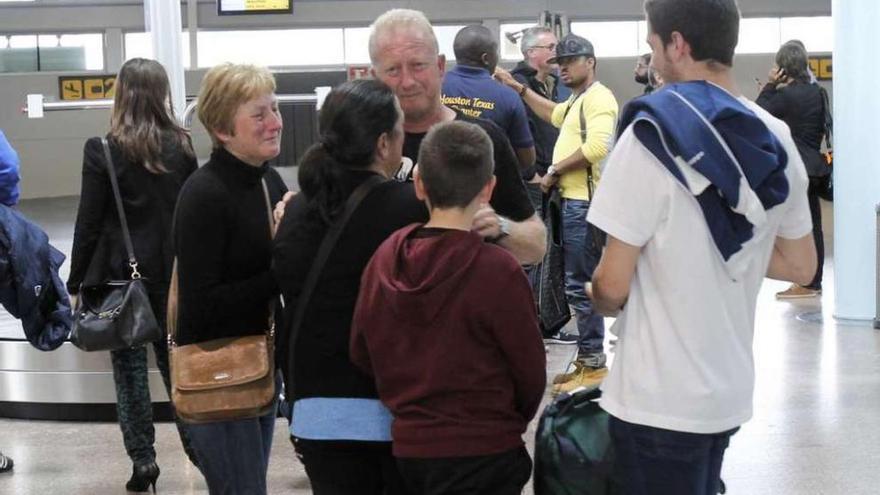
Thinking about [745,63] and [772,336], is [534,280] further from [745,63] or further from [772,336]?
[745,63]

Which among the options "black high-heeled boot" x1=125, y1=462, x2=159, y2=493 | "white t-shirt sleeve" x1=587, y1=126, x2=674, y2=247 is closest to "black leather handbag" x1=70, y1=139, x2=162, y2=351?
"black high-heeled boot" x1=125, y1=462, x2=159, y2=493

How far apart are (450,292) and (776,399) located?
405 cm

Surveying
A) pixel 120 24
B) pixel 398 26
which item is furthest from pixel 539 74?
pixel 120 24

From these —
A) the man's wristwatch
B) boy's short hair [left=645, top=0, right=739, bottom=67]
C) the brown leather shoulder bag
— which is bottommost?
the brown leather shoulder bag

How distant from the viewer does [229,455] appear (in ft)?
10.1

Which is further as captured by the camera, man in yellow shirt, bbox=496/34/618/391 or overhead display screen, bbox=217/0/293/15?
overhead display screen, bbox=217/0/293/15

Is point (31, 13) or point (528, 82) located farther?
point (31, 13)

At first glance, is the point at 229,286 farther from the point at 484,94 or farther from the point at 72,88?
the point at 72,88

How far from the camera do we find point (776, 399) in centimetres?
610

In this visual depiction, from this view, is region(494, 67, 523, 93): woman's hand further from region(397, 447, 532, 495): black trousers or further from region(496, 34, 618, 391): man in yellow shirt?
region(397, 447, 532, 495): black trousers

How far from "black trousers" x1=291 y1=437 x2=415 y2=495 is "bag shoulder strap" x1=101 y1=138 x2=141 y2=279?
2.17 meters

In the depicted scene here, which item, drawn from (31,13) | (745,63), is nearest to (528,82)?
(745,63)

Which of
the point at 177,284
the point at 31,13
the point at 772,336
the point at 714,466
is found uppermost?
the point at 31,13

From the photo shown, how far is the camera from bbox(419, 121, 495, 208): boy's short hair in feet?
7.96
